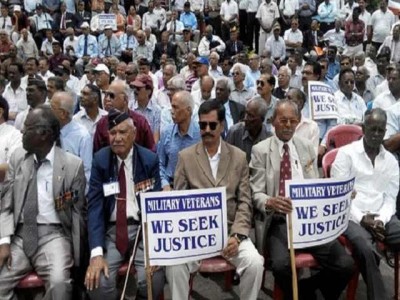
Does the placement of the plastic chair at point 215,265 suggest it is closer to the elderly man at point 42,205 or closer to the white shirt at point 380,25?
the elderly man at point 42,205

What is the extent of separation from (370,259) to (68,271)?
2.30 meters

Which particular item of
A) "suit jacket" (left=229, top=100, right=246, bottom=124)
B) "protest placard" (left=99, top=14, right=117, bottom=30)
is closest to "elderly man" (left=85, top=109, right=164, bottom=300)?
"suit jacket" (left=229, top=100, right=246, bottom=124)

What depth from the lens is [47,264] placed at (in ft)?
14.9

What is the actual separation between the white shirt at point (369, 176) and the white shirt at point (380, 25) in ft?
42.2

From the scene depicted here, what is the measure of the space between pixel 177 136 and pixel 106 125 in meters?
0.69

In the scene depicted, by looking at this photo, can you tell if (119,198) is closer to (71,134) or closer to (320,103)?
(71,134)

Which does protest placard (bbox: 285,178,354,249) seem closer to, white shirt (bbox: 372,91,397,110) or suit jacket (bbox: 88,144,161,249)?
suit jacket (bbox: 88,144,161,249)

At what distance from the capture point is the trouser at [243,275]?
4.64 m

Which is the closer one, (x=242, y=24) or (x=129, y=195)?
(x=129, y=195)

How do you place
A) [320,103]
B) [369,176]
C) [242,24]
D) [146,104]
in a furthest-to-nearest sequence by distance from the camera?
[242,24]
[320,103]
[146,104]
[369,176]

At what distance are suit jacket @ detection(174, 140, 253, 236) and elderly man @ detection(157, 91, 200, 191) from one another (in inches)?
41.4

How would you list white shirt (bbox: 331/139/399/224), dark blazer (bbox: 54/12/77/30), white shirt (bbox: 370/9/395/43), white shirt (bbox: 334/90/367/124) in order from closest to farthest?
white shirt (bbox: 331/139/399/224), white shirt (bbox: 334/90/367/124), white shirt (bbox: 370/9/395/43), dark blazer (bbox: 54/12/77/30)

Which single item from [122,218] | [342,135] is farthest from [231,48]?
[122,218]

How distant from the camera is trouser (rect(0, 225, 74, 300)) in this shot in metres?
4.44
